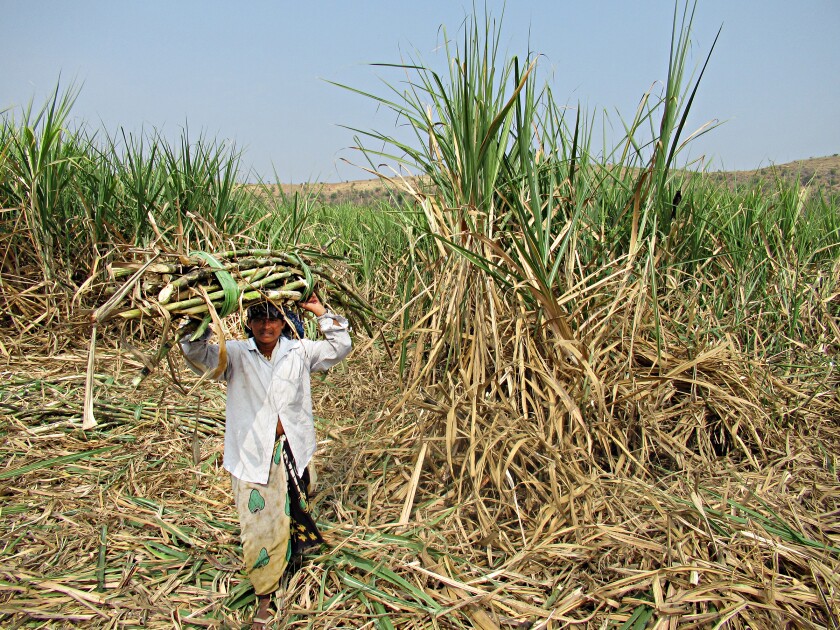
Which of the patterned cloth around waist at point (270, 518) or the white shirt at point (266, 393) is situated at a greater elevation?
the white shirt at point (266, 393)

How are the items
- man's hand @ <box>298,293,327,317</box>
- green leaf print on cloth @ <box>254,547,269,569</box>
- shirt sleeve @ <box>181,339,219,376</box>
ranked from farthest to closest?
1. man's hand @ <box>298,293,327,317</box>
2. green leaf print on cloth @ <box>254,547,269,569</box>
3. shirt sleeve @ <box>181,339,219,376</box>

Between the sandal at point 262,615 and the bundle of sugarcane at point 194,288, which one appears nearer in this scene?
the bundle of sugarcane at point 194,288

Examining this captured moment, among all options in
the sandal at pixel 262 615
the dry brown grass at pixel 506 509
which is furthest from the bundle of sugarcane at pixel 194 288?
the sandal at pixel 262 615

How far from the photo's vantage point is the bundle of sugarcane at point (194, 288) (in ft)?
6.03

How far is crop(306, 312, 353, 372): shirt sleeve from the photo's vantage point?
7.79ft

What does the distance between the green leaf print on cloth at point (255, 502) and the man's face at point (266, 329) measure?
0.54 metres

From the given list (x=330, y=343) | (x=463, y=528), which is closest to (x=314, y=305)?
(x=330, y=343)

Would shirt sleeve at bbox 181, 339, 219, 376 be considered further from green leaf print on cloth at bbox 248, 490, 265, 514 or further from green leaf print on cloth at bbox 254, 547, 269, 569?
green leaf print on cloth at bbox 254, 547, 269, 569

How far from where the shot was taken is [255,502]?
224 cm

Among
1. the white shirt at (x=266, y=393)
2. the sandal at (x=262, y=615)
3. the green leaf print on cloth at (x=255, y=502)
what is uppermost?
the white shirt at (x=266, y=393)

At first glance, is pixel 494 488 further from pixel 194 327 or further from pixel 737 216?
pixel 737 216

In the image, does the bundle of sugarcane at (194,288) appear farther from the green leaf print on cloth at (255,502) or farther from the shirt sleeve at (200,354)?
the green leaf print on cloth at (255,502)

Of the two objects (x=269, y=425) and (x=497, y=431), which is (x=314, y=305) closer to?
(x=269, y=425)

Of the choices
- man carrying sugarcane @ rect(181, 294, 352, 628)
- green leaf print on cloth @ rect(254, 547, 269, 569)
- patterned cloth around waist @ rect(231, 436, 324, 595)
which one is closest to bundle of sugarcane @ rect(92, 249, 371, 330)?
man carrying sugarcane @ rect(181, 294, 352, 628)
